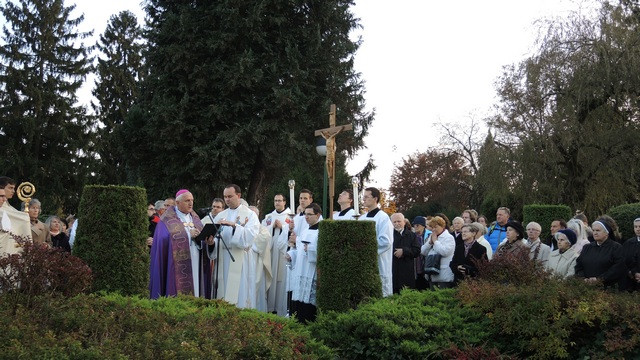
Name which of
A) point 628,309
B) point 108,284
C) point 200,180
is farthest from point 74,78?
point 628,309

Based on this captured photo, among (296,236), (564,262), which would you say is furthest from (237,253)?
(564,262)

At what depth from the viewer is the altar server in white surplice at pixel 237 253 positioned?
10.4 metres

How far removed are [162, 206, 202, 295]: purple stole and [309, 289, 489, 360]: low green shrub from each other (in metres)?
3.08

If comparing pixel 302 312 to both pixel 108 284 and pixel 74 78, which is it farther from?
pixel 74 78

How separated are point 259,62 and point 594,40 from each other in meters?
11.5

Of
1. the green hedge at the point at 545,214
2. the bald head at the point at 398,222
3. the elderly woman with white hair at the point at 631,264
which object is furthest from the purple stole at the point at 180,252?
the green hedge at the point at 545,214

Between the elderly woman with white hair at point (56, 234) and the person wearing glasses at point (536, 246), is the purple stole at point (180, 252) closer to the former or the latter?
the elderly woman with white hair at point (56, 234)

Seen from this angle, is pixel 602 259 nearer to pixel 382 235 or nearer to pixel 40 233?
pixel 382 235

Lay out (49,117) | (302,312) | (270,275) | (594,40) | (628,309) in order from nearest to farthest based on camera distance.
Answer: (628,309) → (302,312) → (270,275) → (594,40) → (49,117)

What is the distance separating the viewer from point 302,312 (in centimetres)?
1062

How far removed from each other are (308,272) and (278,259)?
2.18 meters

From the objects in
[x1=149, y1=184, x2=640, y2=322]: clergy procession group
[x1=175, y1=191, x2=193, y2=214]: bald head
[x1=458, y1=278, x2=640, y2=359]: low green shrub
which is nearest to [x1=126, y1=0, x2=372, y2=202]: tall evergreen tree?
[x1=149, y1=184, x2=640, y2=322]: clergy procession group

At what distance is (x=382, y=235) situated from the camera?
10.2 m

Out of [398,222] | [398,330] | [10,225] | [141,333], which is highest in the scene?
[398,222]
